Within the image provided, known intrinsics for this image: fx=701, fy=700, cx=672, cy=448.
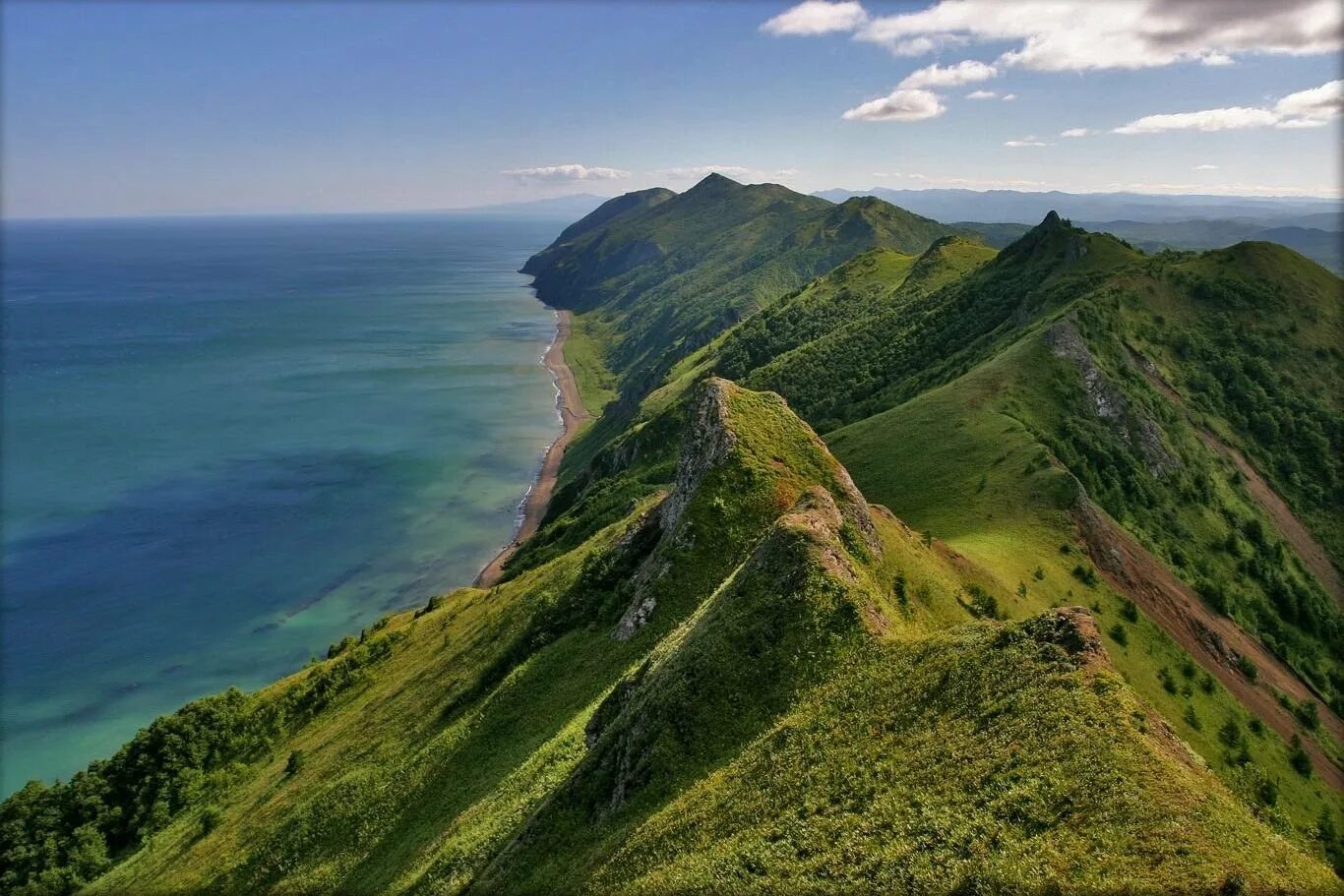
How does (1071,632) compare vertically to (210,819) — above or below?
above

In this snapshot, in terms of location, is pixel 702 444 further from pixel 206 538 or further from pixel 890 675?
pixel 206 538

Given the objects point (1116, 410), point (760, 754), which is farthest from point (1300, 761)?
point (760, 754)

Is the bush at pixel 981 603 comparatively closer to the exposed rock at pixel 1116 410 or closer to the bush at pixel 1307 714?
the bush at pixel 1307 714

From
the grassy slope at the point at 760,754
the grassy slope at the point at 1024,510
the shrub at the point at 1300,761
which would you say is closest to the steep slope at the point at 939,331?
the grassy slope at the point at 1024,510

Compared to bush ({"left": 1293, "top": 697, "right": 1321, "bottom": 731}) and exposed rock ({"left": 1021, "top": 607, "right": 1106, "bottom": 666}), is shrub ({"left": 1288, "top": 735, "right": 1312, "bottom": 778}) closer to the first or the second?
bush ({"left": 1293, "top": 697, "right": 1321, "bottom": 731})

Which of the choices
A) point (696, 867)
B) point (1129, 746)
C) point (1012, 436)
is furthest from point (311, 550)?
point (1129, 746)
